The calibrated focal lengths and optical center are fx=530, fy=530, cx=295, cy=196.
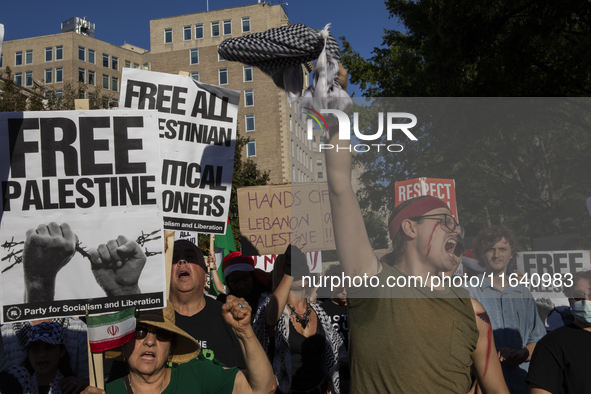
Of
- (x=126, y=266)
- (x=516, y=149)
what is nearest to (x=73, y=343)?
(x=126, y=266)

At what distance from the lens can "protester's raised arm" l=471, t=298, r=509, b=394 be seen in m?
2.37

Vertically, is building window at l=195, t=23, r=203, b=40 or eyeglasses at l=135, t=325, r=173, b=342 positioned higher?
building window at l=195, t=23, r=203, b=40

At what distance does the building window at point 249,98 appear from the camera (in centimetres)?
5159

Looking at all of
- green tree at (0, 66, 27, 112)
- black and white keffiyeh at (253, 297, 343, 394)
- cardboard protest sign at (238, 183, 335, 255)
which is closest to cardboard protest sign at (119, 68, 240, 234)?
black and white keffiyeh at (253, 297, 343, 394)

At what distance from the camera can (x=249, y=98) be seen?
51.9m

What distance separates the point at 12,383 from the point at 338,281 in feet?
6.55

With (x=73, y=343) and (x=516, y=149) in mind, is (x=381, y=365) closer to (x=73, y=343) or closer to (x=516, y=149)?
(x=516, y=149)

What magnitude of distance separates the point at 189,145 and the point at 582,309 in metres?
2.80

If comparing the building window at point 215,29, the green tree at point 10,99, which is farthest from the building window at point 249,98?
the green tree at point 10,99

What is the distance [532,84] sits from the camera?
976 centimetres

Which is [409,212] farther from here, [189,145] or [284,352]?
[189,145]

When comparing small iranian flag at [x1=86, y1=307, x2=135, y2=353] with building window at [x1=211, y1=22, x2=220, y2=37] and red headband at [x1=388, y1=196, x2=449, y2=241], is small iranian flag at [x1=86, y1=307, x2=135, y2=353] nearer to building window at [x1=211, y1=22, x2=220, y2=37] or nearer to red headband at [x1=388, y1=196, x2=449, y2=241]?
red headband at [x1=388, y1=196, x2=449, y2=241]

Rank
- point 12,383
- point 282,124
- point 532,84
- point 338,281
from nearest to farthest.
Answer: point 338,281 → point 12,383 → point 532,84 → point 282,124

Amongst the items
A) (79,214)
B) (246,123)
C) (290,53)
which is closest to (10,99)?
(79,214)
